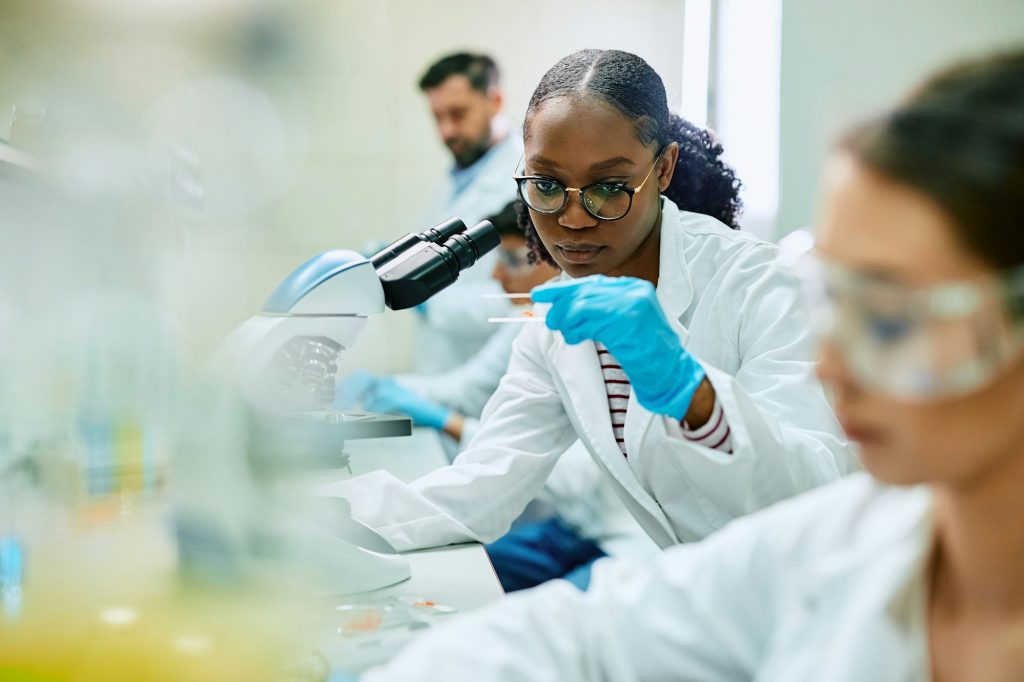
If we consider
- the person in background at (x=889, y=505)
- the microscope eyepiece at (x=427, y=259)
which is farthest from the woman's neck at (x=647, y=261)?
the person in background at (x=889, y=505)

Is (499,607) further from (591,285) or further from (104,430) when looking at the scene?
(591,285)

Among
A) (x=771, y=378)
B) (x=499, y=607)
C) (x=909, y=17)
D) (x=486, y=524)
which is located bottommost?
(x=486, y=524)

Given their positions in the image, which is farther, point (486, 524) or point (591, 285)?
point (486, 524)

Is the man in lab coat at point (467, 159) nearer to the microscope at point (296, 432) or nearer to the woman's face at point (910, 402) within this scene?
the microscope at point (296, 432)

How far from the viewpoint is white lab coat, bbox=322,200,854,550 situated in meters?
1.60

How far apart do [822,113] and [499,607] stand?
1.96 ft

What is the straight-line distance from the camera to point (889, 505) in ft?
3.00

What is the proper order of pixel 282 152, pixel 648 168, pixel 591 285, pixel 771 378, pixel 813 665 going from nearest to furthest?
1. pixel 813 665
2. pixel 591 285
3. pixel 771 378
4. pixel 648 168
5. pixel 282 152

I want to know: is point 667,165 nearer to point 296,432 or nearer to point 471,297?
point 296,432

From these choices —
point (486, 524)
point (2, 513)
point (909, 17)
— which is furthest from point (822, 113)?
point (909, 17)

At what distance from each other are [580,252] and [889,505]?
1.08 metres

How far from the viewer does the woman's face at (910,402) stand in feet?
2.38

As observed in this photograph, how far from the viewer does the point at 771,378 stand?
175cm

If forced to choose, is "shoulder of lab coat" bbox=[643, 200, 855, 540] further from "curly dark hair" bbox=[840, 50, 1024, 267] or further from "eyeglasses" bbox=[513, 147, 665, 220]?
"curly dark hair" bbox=[840, 50, 1024, 267]
